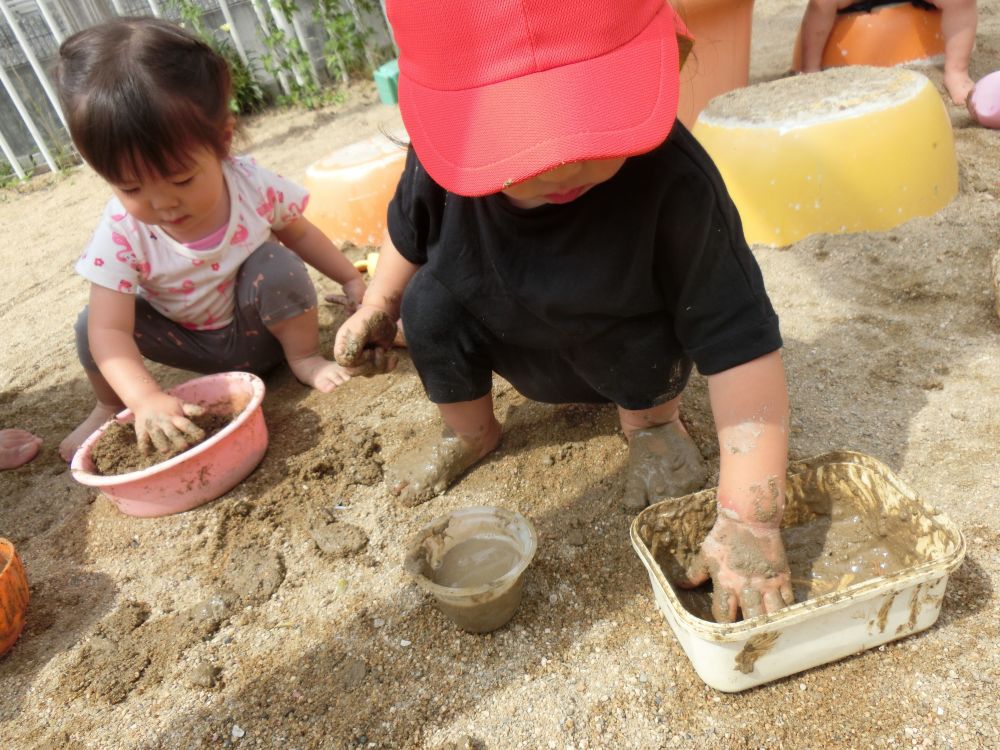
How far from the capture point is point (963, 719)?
111cm

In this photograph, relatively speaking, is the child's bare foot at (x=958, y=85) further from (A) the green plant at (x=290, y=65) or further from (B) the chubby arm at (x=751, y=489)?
(A) the green plant at (x=290, y=65)

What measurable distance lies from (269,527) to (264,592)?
0.21 metres

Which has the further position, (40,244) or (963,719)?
(40,244)

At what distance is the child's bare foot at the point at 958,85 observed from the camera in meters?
3.38

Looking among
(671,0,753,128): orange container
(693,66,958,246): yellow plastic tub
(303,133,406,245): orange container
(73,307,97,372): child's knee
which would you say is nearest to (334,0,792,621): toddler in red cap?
(73,307,97,372): child's knee

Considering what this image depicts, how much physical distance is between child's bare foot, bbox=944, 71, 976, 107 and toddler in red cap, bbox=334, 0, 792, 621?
2765 millimetres

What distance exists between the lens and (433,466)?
5.70 ft

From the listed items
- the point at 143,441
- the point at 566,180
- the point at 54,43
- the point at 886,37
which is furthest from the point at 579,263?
the point at 54,43

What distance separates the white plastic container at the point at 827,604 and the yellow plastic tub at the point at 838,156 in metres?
1.35

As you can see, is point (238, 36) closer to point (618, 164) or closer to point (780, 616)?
point (618, 164)

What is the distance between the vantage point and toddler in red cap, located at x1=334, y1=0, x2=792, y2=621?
0.95 m

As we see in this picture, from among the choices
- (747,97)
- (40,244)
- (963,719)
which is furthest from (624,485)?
(40,244)

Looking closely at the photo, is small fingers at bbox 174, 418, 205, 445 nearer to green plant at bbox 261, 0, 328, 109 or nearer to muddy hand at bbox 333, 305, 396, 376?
muddy hand at bbox 333, 305, 396, 376

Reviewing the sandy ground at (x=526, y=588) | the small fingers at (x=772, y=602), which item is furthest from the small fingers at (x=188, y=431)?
the small fingers at (x=772, y=602)
